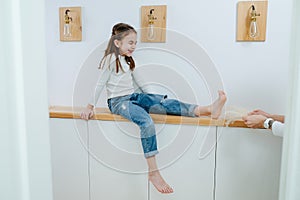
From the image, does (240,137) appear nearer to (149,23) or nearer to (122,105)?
(122,105)

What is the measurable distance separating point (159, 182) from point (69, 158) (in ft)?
1.93

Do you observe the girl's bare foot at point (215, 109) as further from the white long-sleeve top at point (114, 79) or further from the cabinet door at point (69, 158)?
the cabinet door at point (69, 158)

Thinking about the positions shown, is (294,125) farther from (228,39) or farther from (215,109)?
(228,39)

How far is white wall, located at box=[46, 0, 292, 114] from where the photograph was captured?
1.56 meters

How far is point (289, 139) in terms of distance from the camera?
0.54 metres

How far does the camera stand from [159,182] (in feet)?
4.80

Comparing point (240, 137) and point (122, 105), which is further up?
point (122, 105)

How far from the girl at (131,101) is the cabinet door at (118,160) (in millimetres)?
72

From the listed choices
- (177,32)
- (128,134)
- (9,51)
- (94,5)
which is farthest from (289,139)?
(94,5)

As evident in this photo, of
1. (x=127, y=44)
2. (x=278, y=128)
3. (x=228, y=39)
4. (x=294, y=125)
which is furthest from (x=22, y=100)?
(x=228, y=39)

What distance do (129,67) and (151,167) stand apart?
635 millimetres

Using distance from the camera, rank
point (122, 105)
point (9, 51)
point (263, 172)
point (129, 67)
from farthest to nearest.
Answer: point (129, 67)
point (122, 105)
point (263, 172)
point (9, 51)

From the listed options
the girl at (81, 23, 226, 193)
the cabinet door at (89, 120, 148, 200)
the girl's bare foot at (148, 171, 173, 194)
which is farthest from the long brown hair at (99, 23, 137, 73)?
the girl's bare foot at (148, 171, 173, 194)

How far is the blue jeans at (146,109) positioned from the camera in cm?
146
